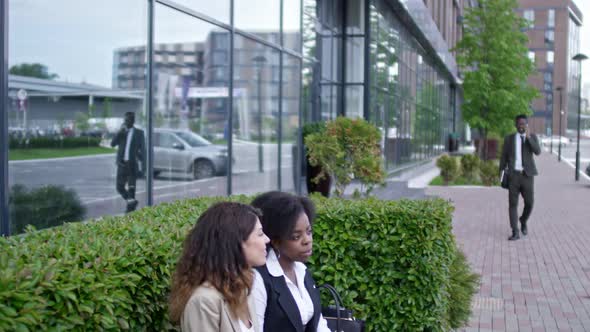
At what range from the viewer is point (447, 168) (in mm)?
24297

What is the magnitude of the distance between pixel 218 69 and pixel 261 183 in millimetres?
2908

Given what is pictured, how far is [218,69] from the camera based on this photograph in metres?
11.1

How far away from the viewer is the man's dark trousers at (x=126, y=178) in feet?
26.8

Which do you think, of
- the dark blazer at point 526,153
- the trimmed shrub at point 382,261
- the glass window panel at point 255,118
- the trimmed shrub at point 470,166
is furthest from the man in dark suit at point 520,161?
the trimmed shrub at point 470,166

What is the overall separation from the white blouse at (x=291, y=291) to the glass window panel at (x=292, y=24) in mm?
10552

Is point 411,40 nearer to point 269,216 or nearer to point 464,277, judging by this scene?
point 464,277

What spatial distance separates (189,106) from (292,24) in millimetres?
5264

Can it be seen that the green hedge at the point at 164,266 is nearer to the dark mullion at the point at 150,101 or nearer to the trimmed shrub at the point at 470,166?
the dark mullion at the point at 150,101

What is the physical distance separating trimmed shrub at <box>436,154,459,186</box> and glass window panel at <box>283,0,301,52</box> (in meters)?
10.3

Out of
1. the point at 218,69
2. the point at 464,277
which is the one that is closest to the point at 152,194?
the point at 218,69

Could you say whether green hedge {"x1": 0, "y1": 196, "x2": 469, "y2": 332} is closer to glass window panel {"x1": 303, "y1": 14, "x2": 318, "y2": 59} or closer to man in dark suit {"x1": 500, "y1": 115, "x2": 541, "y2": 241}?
man in dark suit {"x1": 500, "y1": 115, "x2": 541, "y2": 241}

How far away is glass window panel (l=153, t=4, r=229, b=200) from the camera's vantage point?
29.9ft

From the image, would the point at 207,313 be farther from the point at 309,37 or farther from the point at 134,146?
the point at 309,37

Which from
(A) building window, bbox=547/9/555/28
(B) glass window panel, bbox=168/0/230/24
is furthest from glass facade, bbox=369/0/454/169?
(A) building window, bbox=547/9/555/28
